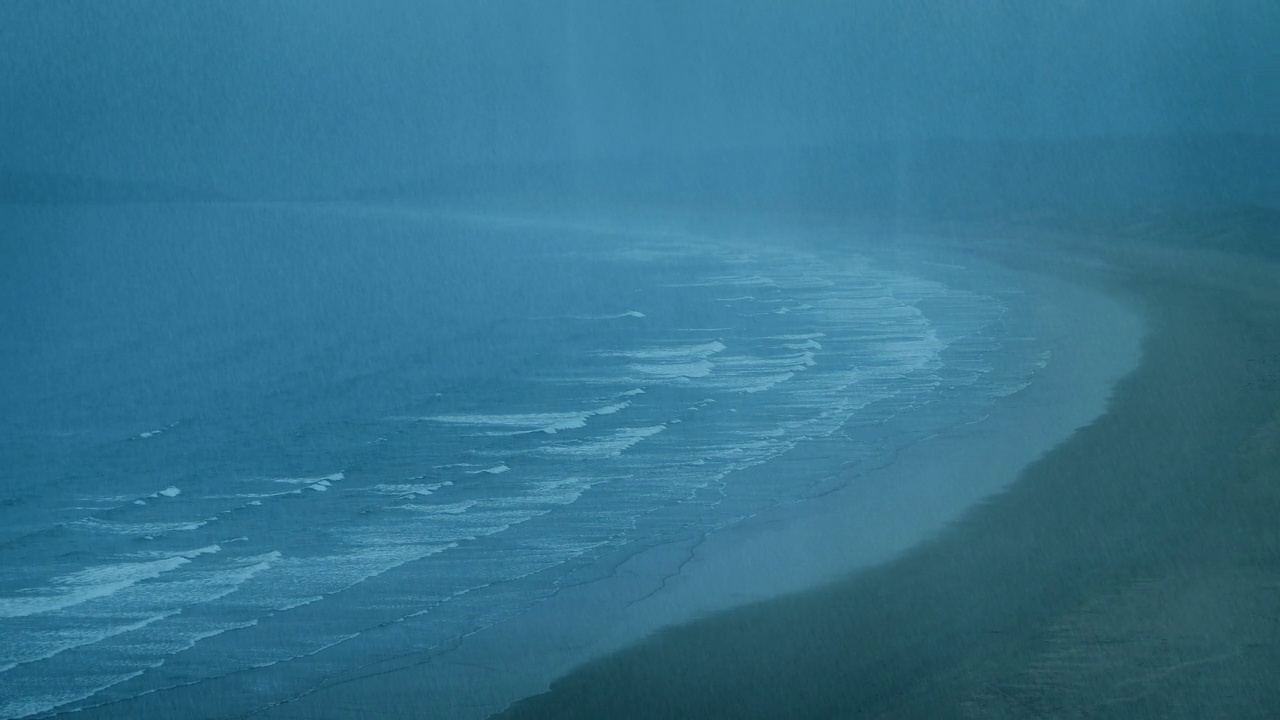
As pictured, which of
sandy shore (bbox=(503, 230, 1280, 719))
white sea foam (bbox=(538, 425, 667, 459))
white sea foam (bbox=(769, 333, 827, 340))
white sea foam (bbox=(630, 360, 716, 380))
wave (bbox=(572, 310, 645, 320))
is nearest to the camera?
sandy shore (bbox=(503, 230, 1280, 719))

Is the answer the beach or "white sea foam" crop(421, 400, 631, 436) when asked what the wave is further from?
the beach

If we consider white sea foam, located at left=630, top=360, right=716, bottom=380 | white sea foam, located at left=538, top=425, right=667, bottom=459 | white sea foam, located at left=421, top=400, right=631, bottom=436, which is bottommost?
white sea foam, located at left=538, top=425, right=667, bottom=459

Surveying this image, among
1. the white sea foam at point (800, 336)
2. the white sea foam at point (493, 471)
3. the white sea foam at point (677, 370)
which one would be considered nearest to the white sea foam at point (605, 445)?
the white sea foam at point (493, 471)

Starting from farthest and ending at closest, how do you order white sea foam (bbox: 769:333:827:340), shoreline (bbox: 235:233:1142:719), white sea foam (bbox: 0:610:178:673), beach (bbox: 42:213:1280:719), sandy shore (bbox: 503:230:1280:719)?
white sea foam (bbox: 769:333:827:340) < white sea foam (bbox: 0:610:178:673) < shoreline (bbox: 235:233:1142:719) < beach (bbox: 42:213:1280:719) < sandy shore (bbox: 503:230:1280:719)

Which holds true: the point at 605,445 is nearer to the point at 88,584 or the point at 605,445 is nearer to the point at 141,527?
the point at 141,527

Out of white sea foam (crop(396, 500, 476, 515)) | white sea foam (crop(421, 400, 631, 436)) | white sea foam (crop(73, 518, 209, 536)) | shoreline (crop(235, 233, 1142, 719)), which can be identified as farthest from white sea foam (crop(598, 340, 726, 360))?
white sea foam (crop(73, 518, 209, 536))

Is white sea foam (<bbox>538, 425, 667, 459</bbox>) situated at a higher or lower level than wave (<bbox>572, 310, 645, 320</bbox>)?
lower

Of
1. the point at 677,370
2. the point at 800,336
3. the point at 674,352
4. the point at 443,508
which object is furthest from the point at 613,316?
the point at 443,508
